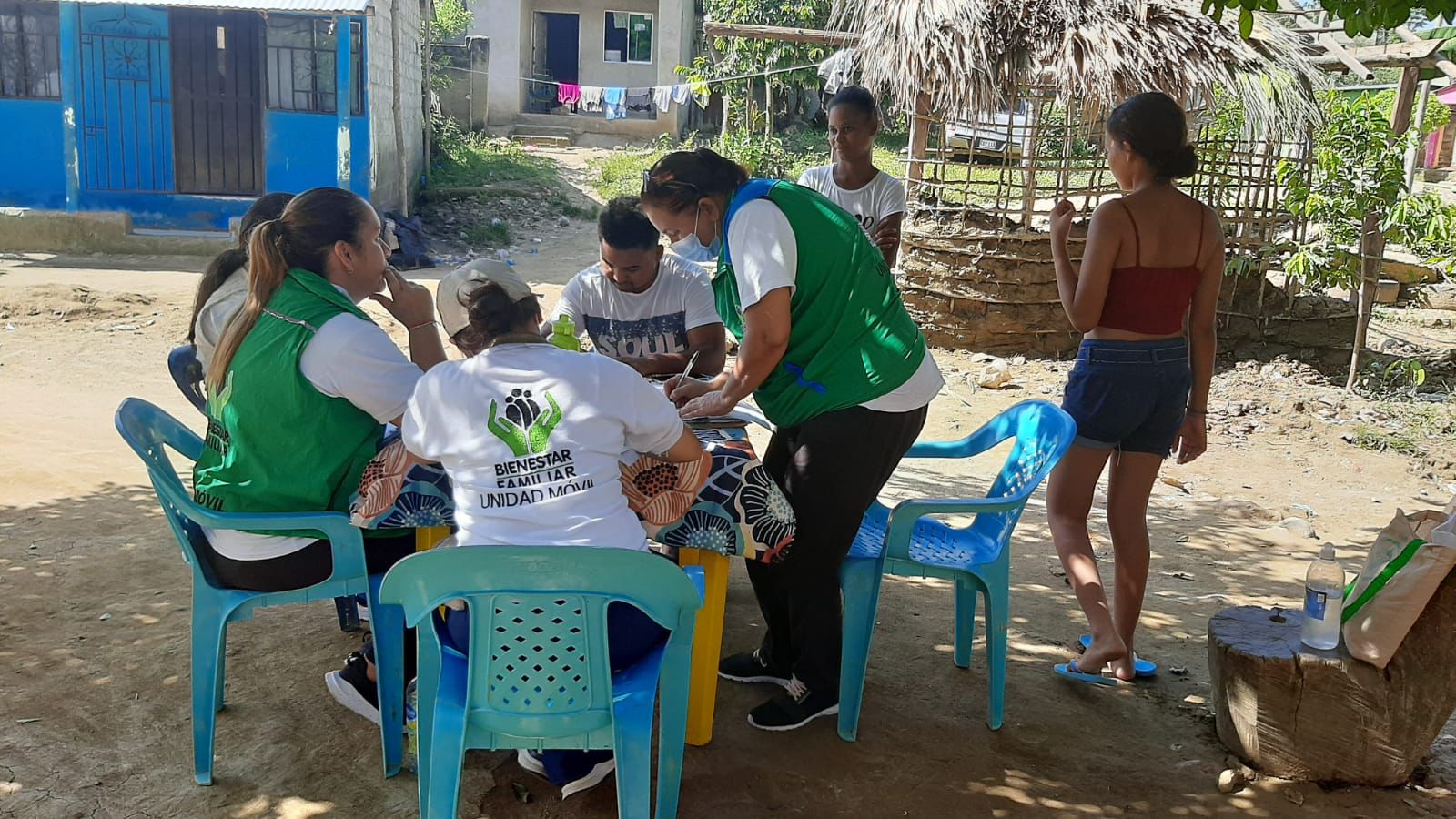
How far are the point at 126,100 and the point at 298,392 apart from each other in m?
11.6

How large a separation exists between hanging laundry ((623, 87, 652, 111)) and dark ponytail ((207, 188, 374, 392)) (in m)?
18.5

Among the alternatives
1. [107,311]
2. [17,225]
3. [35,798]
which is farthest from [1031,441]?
[17,225]

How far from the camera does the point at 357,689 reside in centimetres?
314

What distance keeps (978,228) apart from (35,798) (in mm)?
7604

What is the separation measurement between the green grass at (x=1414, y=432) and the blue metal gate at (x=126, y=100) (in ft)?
39.0

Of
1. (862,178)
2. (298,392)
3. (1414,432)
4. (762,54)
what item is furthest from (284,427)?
(762,54)

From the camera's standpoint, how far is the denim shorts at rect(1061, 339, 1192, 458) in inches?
125

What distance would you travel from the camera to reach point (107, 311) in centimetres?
888

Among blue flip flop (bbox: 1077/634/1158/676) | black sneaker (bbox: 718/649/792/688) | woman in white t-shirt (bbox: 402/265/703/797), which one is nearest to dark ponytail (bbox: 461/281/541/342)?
woman in white t-shirt (bbox: 402/265/703/797)

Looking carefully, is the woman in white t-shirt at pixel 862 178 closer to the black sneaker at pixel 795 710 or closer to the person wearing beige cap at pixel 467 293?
the black sneaker at pixel 795 710

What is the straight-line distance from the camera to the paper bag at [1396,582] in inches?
106

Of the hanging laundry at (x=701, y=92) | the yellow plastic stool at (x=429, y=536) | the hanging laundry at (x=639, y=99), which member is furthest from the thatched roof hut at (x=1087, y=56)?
the hanging laundry at (x=639, y=99)

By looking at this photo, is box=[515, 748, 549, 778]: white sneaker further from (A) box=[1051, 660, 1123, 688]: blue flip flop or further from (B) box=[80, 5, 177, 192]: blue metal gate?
(B) box=[80, 5, 177, 192]: blue metal gate

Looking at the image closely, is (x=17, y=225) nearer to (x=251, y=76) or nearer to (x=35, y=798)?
(x=251, y=76)
